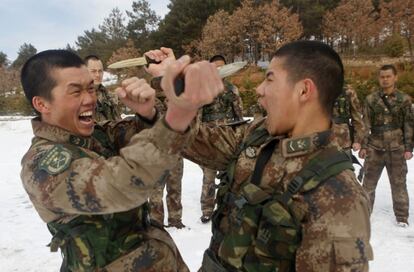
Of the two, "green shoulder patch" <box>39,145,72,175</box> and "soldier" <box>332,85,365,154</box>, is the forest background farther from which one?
"green shoulder patch" <box>39,145,72,175</box>

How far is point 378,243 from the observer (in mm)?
4441

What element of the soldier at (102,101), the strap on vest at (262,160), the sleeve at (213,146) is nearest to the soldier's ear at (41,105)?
the sleeve at (213,146)

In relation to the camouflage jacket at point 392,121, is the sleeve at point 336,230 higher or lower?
higher

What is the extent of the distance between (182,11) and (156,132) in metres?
33.5

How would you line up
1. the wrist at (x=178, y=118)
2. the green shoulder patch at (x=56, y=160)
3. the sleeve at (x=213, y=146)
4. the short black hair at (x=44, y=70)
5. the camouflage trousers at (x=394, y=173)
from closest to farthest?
the wrist at (x=178, y=118) < the green shoulder patch at (x=56, y=160) < the short black hair at (x=44, y=70) < the sleeve at (x=213, y=146) < the camouflage trousers at (x=394, y=173)

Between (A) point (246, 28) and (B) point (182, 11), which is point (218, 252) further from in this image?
(B) point (182, 11)

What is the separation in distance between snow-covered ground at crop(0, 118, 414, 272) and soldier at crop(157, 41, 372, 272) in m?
2.52

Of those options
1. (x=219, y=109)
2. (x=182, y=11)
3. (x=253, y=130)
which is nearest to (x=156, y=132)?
(x=253, y=130)

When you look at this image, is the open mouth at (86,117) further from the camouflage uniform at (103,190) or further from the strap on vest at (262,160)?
the strap on vest at (262,160)

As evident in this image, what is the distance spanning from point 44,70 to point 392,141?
15.7ft

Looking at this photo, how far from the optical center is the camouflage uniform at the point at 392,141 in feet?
16.5

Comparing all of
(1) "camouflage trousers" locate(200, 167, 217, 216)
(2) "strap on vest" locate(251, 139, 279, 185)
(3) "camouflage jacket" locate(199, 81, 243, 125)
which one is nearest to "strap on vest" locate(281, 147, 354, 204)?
(2) "strap on vest" locate(251, 139, 279, 185)

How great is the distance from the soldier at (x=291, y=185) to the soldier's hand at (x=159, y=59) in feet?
1.12

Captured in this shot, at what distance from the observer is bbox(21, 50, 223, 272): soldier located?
1.12 meters
